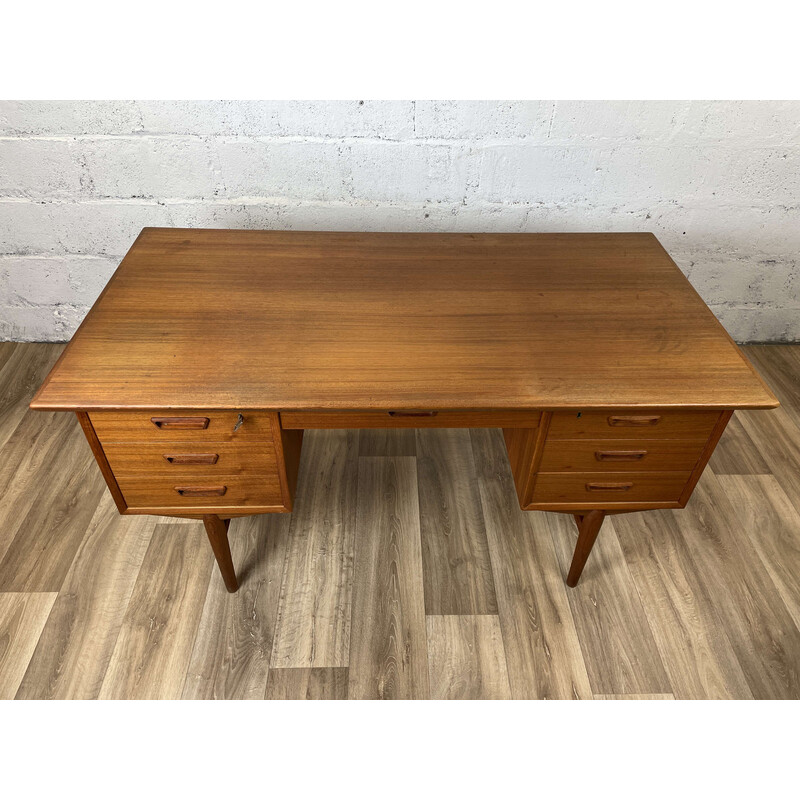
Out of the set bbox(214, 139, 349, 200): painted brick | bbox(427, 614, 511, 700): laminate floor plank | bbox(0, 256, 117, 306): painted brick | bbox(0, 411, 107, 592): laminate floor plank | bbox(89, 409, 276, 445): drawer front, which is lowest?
bbox(427, 614, 511, 700): laminate floor plank

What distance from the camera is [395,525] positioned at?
74.5 inches

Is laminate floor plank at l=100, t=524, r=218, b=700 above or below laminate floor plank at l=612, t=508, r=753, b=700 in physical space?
below

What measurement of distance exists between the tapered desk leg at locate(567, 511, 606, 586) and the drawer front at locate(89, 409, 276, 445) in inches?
33.4

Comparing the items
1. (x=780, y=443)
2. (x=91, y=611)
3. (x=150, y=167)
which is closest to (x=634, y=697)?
(x=780, y=443)

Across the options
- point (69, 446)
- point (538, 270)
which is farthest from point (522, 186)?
point (69, 446)

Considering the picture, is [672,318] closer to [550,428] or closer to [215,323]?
[550,428]

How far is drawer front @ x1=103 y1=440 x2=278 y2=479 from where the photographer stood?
1.34 m

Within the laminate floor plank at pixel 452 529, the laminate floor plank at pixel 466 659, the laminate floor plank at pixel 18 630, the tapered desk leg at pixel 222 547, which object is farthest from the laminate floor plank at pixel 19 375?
the laminate floor plank at pixel 466 659

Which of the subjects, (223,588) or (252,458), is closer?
(252,458)

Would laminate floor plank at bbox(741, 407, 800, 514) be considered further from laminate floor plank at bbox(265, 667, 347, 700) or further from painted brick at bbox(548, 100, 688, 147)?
laminate floor plank at bbox(265, 667, 347, 700)

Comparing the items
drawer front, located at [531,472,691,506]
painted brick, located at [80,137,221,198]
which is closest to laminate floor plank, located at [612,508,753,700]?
drawer front, located at [531,472,691,506]

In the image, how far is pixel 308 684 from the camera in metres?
1.53
